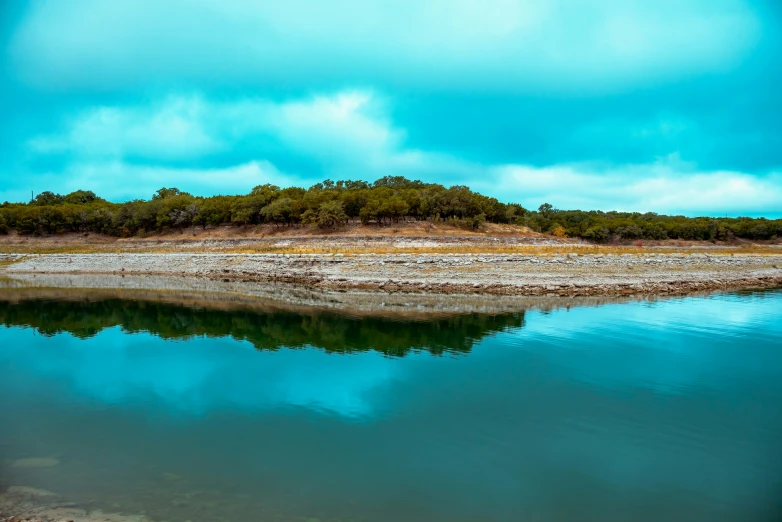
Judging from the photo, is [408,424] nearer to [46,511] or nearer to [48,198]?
[46,511]

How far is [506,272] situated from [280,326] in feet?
73.3

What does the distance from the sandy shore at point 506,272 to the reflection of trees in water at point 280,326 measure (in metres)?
11.2

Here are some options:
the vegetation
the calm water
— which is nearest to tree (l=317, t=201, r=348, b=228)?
the vegetation

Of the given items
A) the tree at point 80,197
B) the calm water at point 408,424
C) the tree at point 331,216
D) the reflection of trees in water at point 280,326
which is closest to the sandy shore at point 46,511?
the calm water at point 408,424

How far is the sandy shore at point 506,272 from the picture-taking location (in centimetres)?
3606

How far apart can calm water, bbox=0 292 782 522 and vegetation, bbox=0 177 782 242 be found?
62.8 meters

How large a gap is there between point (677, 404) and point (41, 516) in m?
14.8

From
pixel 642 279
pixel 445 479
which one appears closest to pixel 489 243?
pixel 642 279

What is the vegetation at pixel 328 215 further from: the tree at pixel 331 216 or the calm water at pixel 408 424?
the calm water at pixel 408 424

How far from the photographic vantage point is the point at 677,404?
12781mm

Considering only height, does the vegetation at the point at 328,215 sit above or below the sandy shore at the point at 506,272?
above

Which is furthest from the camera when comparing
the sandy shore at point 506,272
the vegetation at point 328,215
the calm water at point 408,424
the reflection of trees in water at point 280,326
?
the vegetation at point 328,215

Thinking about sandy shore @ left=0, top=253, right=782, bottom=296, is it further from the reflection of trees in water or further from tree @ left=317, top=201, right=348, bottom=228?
tree @ left=317, top=201, right=348, bottom=228

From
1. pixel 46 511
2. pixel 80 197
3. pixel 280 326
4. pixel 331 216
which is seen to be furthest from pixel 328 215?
pixel 80 197
